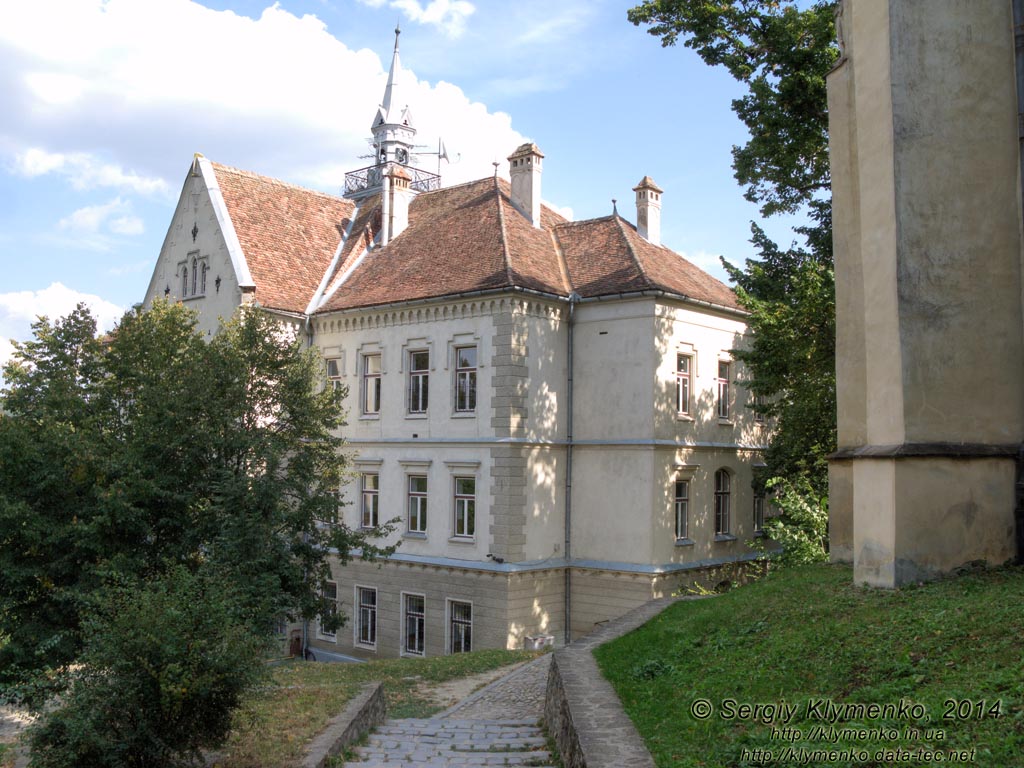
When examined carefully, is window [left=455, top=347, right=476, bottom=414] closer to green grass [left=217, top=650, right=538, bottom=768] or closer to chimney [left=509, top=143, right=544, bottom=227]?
chimney [left=509, top=143, right=544, bottom=227]

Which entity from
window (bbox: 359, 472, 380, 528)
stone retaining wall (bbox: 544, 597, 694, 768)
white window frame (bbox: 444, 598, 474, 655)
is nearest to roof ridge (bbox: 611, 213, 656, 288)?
window (bbox: 359, 472, 380, 528)

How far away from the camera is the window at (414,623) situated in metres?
28.1

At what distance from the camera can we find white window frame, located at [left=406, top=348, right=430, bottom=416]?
1136 inches

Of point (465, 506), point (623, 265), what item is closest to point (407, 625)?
point (465, 506)

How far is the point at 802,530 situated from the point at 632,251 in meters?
10.8

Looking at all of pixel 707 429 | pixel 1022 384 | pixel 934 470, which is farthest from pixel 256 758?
pixel 707 429

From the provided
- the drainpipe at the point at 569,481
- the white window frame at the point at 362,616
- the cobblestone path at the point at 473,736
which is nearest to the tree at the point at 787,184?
the drainpipe at the point at 569,481

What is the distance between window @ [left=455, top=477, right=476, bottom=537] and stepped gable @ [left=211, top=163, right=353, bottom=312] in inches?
341

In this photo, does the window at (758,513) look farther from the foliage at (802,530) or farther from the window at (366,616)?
the window at (366,616)

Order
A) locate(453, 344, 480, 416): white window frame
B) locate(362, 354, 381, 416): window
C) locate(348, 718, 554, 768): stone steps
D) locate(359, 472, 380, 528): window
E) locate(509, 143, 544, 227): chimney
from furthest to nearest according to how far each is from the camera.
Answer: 1. locate(509, 143, 544, 227): chimney
2. locate(362, 354, 381, 416): window
3. locate(359, 472, 380, 528): window
4. locate(453, 344, 480, 416): white window frame
5. locate(348, 718, 554, 768): stone steps

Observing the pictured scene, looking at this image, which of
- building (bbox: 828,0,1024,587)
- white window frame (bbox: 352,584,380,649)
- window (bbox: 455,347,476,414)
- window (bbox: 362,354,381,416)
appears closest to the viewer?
building (bbox: 828,0,1024,587)

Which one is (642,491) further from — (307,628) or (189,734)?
(189,734)

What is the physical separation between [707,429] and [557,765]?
19.5m

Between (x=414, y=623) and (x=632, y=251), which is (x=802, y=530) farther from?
(x=414, y=623)
